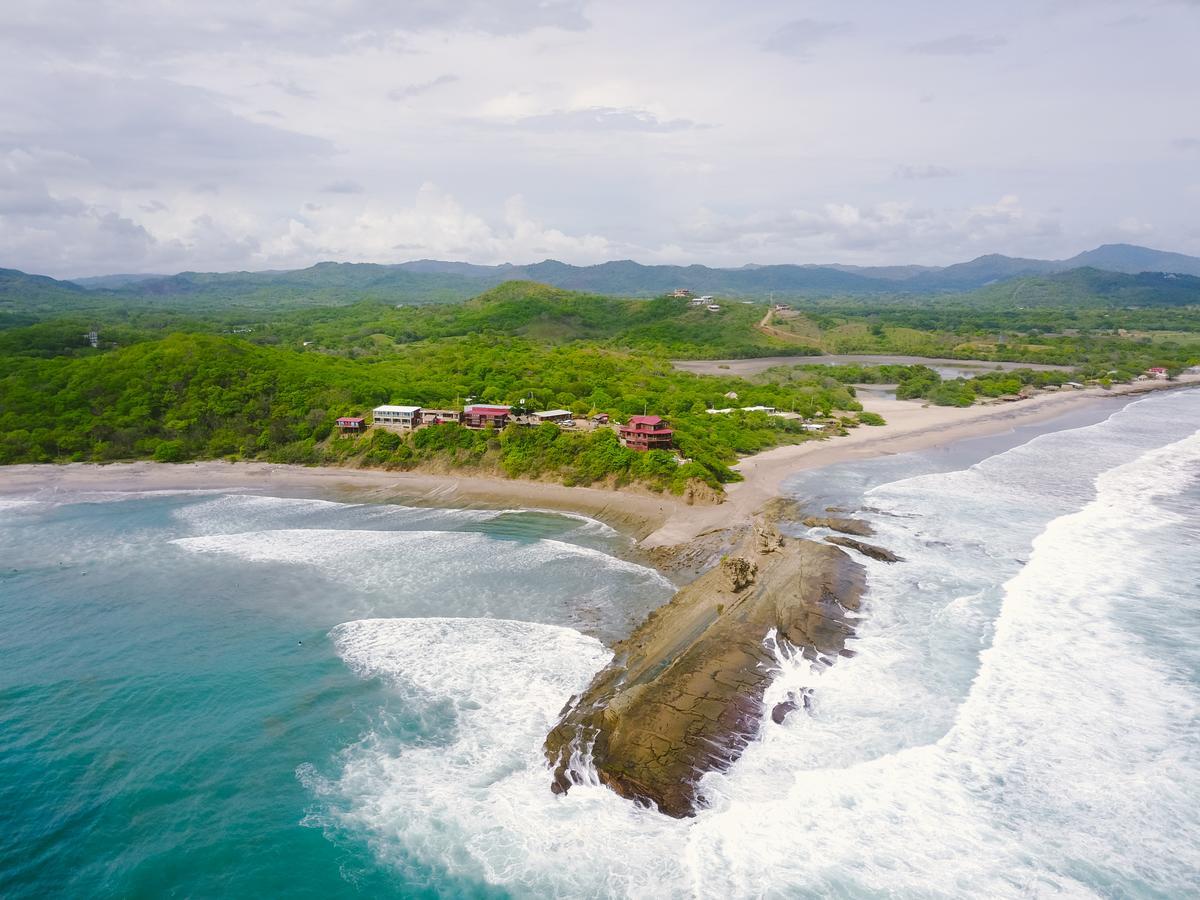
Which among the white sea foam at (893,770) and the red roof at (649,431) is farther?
the red roof at (649,431)

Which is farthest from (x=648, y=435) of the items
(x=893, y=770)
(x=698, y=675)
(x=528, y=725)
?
(x=893, y=770)

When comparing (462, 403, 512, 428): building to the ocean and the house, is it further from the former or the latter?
the ocean

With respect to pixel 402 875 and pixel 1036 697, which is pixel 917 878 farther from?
pixel 402 875

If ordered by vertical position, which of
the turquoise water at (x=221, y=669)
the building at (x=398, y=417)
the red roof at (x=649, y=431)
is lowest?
the turquoise water at (x=221, y=669)

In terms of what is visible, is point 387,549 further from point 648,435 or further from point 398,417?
point 398,417

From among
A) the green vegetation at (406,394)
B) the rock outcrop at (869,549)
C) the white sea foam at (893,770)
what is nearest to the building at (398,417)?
the green vegetation at (406,394)

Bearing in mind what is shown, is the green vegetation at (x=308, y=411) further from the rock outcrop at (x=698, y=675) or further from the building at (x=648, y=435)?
the rock outcrop at (x=698, y=675)

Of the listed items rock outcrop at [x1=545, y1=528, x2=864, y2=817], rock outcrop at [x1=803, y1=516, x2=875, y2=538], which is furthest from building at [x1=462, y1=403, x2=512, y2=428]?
rock outcrop at [x1=545, y1=528, x2=864, y2=817]
